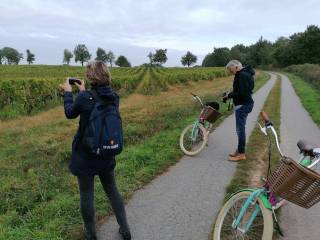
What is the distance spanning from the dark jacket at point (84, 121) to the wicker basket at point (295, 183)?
1703mm

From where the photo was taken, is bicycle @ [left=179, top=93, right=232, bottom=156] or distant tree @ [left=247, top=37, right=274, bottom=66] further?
distant tree @ [left=247, top=37, right=274, bottom=66]

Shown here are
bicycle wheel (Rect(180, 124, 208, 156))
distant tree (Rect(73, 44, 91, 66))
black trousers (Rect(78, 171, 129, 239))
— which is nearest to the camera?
black trousers (Rect(78, 171, 129, 239))

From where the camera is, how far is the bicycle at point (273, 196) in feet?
11.2

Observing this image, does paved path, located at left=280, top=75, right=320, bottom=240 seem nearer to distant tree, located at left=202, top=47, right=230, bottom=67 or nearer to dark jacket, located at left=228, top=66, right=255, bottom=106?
dark jacket, located at left=228, top=66, right=255, bottom=106

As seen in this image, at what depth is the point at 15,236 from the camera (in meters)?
4.48

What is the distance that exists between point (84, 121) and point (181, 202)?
240 cm

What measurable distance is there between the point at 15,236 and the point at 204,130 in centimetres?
501

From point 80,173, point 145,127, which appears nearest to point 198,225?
point 80,173

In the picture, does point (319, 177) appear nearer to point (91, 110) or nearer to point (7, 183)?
point (91, 110)

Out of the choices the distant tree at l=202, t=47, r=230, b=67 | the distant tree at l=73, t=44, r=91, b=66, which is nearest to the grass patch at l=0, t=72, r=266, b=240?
the distant tree at l=202, t=47, r=230, b=67

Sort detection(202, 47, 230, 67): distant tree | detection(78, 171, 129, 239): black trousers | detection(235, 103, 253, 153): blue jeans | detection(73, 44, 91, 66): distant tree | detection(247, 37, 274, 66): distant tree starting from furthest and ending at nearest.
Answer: detection(73, 44, 91, 66): distant tree, detection(247, 37, 274, 66): distant tree, detection(202, 47, 230, 67): distant tree, detection(235, 103, 253, 153): blue jeans, detection(78, 171, 129, 239): black trousers

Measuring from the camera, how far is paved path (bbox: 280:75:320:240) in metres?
5.03

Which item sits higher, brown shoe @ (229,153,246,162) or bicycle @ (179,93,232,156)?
bicycle @ (179,93,232,156)

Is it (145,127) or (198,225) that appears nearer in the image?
(198,225)
